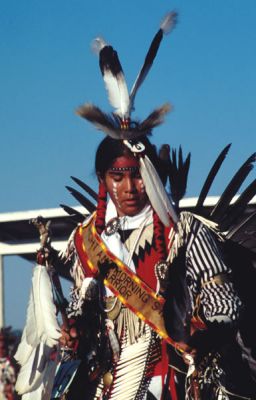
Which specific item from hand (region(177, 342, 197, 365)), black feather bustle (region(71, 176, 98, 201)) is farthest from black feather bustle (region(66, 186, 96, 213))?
hand (region(177, 342, 197, 365))

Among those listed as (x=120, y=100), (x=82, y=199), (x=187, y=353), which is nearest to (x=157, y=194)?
(x=120, y=100)

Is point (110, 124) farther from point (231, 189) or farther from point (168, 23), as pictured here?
point (231, 189)

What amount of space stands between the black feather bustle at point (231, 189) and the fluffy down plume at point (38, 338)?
1235 mm

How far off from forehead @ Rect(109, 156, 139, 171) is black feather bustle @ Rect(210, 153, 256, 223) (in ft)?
2.91

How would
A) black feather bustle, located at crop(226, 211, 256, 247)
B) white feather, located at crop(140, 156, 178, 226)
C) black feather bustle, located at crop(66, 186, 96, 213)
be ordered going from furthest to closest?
black feather bustle, located at crop(66, 186, 96, 213), black feather bustle, located at crop(226, 211, 256, 247), white feather, located at crop(140, 156, 178, 226)

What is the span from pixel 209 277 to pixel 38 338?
2.89 ft

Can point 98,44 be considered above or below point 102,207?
above

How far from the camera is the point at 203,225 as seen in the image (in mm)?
5062

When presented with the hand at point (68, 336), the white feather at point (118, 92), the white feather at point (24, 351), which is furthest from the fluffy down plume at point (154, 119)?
the white feather at point (24, 351)

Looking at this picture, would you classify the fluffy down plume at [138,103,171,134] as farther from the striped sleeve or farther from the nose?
the striped sleeve

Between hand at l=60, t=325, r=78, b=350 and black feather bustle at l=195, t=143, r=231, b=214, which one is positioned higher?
black feather bustle at l=195, t=143, r=231, b=214

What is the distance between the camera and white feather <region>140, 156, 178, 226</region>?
4988 mm

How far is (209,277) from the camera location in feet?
15.9

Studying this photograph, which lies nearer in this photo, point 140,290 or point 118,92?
point 140,290
